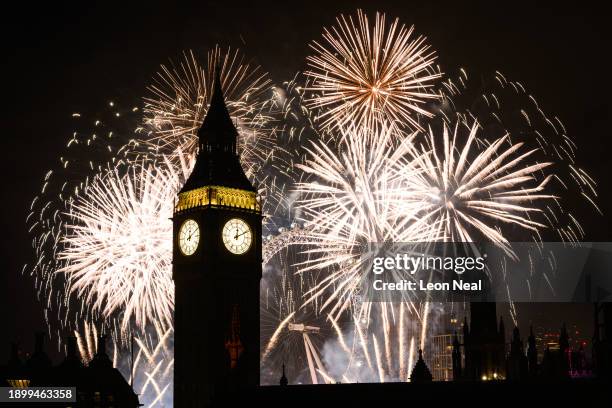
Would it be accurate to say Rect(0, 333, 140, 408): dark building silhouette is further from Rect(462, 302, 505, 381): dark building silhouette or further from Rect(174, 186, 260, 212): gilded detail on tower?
Rect(462, 302, 505, 381): dark building silhouette

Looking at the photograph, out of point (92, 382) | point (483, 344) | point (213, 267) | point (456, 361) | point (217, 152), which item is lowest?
point (92, 382)

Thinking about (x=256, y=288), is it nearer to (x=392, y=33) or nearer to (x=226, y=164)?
(x=226, y=164)

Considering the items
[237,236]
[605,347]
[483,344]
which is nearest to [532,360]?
[483,344]

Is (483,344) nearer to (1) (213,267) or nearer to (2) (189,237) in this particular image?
(1) (213,267)

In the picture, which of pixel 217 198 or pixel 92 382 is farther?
pixel 92 382

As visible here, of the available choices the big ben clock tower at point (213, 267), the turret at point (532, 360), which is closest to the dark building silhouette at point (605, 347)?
the turret at point (532, 360)

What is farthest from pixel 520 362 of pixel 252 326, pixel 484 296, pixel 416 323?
pixel 416 323
